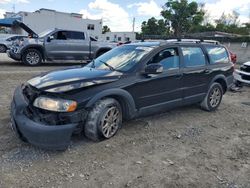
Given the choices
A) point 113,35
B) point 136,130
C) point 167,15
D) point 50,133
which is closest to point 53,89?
point 50,133

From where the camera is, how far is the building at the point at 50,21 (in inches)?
1567

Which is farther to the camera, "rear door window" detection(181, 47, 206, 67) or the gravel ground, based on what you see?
"rear door window" detection(181, 47, 206, 67)

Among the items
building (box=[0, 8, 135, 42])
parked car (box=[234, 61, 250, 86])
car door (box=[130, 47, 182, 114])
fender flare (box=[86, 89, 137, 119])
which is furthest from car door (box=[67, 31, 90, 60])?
building (box=[0, 8, 135, 42])

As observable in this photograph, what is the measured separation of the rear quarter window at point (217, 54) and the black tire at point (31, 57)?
28.5 ft

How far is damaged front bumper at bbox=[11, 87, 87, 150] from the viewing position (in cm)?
382

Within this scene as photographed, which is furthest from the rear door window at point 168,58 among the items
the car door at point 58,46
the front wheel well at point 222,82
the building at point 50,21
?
the building at point 50,21

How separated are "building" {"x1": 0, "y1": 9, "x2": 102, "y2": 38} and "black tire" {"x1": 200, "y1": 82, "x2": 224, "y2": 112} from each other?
34.0 m

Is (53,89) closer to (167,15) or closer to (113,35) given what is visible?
(167,15)

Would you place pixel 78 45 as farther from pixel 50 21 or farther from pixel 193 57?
pixel 50 21

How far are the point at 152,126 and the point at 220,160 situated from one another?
5.01ft

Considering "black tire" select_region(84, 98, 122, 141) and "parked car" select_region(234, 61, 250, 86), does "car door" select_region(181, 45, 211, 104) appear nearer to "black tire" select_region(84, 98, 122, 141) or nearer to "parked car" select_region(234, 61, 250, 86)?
"black tire" select_region(84, 98, 122, 141)

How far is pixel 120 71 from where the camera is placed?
4.93 metres

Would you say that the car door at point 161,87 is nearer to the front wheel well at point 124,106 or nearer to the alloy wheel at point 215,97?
the front wheel well at point 124,106

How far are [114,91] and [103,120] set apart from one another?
48 cm
